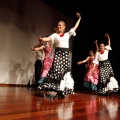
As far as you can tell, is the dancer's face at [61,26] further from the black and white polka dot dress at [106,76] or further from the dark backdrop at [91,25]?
the dark backdrop at [91,25]

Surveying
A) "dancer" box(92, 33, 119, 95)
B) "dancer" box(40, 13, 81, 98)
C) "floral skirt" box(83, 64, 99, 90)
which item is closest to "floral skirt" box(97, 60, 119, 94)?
"dancer" box(92, 33, 119, 95)

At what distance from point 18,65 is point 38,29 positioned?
137 cm

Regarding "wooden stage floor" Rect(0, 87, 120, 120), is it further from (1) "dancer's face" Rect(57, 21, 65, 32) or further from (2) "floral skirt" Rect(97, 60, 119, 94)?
(2) "floral skirt" Rect(97, 60, 119, 94)

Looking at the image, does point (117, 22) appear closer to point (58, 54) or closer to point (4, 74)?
point (4, 74)

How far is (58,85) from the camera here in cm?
334

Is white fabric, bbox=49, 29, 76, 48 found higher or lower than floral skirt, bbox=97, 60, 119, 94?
higher

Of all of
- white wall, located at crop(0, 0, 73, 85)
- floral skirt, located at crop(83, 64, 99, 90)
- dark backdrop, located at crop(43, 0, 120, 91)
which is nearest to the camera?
floral skirt, located at crop(83, 64, 99, 90)

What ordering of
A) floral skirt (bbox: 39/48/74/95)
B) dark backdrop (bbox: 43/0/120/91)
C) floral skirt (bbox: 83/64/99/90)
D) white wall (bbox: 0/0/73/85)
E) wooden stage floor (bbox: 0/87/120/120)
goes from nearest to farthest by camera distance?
wooden stage floor (bbox: 0/87/120/120), floral skirt (bbox: 39/48/74/95), floral skirt (bbox: 83/64/99/90), white wall (bbox: 0/0/73/85), dark backdrop (bbox: 43/0/120/91)

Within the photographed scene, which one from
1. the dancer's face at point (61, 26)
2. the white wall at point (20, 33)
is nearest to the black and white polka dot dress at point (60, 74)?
the dancer's face at point (61, 26)

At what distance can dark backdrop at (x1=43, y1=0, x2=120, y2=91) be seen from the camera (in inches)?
273

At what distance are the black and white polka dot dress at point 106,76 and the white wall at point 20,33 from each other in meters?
2.49

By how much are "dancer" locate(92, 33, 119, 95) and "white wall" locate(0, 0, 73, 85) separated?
2447 millimetres

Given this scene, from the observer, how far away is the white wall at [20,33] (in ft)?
20.4

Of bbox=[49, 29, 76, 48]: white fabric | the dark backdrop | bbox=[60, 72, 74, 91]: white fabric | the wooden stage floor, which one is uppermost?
the dark backdrop
